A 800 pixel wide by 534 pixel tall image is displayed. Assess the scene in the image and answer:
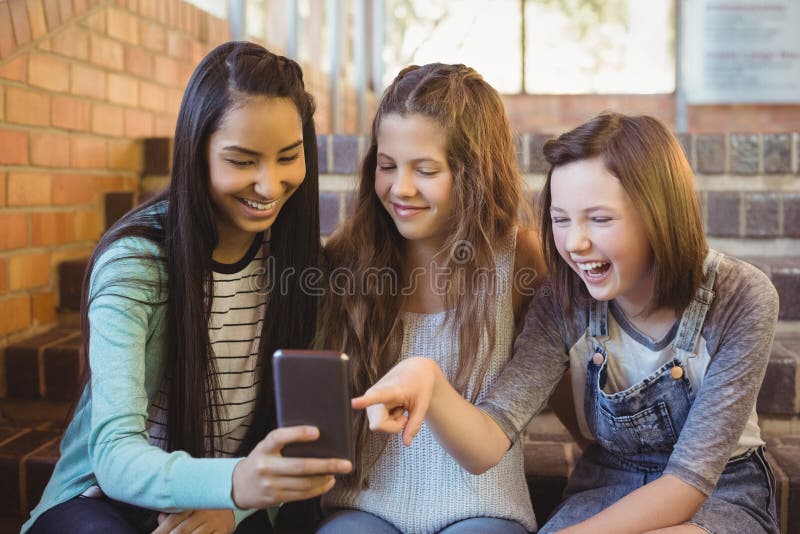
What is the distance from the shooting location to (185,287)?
130 centimetres

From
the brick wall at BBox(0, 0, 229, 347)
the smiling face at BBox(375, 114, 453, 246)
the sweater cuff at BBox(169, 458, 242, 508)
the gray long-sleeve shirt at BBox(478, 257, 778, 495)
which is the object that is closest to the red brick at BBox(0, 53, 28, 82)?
the brick wall at BBox(0, 0, 229, 347)

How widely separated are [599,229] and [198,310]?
667 millimetres

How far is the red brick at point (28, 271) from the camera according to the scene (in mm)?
1946

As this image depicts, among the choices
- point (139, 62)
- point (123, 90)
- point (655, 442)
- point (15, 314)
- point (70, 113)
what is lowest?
point (655, 442)

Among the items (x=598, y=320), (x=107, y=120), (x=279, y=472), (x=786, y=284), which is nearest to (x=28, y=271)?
(x=107, y=120)

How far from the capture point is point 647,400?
1.32 metres

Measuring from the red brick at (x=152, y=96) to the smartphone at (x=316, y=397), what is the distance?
192 centimetres

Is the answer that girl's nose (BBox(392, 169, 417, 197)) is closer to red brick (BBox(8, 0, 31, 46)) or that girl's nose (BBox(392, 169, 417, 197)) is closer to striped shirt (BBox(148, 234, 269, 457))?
striped shirt (BBox(148, 234, 269, 457))

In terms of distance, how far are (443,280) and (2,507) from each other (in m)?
1.04

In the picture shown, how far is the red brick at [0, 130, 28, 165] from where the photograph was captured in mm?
1878

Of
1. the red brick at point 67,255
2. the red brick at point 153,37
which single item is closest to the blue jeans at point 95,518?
the red brick at point 67,255

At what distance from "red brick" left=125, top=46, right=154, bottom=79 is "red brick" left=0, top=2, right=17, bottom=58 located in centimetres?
62

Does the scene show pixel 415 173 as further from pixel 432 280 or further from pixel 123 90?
pixel 123 90

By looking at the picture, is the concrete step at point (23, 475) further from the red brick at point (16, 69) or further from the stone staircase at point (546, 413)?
the red brick at point (16, 69)
